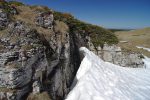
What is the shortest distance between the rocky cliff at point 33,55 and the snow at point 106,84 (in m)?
1.43

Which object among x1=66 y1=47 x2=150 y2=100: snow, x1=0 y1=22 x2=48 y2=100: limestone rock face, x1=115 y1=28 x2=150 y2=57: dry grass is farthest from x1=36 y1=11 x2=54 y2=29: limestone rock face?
x1=115 y1=28 x2=150 y2=57: dry grass

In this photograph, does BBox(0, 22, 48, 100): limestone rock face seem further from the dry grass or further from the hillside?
the dry grass

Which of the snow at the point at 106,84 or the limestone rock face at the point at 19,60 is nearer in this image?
the limestone rock face at the point at 19,60

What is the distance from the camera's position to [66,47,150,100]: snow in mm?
24761

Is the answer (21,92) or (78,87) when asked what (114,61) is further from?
(21,92)

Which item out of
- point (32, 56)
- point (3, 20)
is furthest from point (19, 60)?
point (3, 20)

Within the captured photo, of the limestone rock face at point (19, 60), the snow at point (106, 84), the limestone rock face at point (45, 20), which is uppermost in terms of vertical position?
the limestone rock face at point (45, 20)

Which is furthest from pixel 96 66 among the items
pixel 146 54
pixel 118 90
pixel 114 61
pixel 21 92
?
pixel 146 54

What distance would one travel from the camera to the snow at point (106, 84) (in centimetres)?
2476

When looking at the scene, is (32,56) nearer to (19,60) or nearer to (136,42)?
(19,60)

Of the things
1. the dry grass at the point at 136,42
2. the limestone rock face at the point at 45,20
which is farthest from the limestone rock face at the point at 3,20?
the dry grass at the point at 136,42

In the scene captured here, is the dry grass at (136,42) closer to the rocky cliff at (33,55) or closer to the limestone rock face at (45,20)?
the rocky cliff at (33,55)

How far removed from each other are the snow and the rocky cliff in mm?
1429

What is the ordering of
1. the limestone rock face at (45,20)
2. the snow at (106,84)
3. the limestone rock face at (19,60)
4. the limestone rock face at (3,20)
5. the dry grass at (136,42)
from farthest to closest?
the dry grass at (136,42), the limestone rock face at (45,20), the snow at (106,84), the limestone rock face at (3,20), the limestone rock face at (19,60)
